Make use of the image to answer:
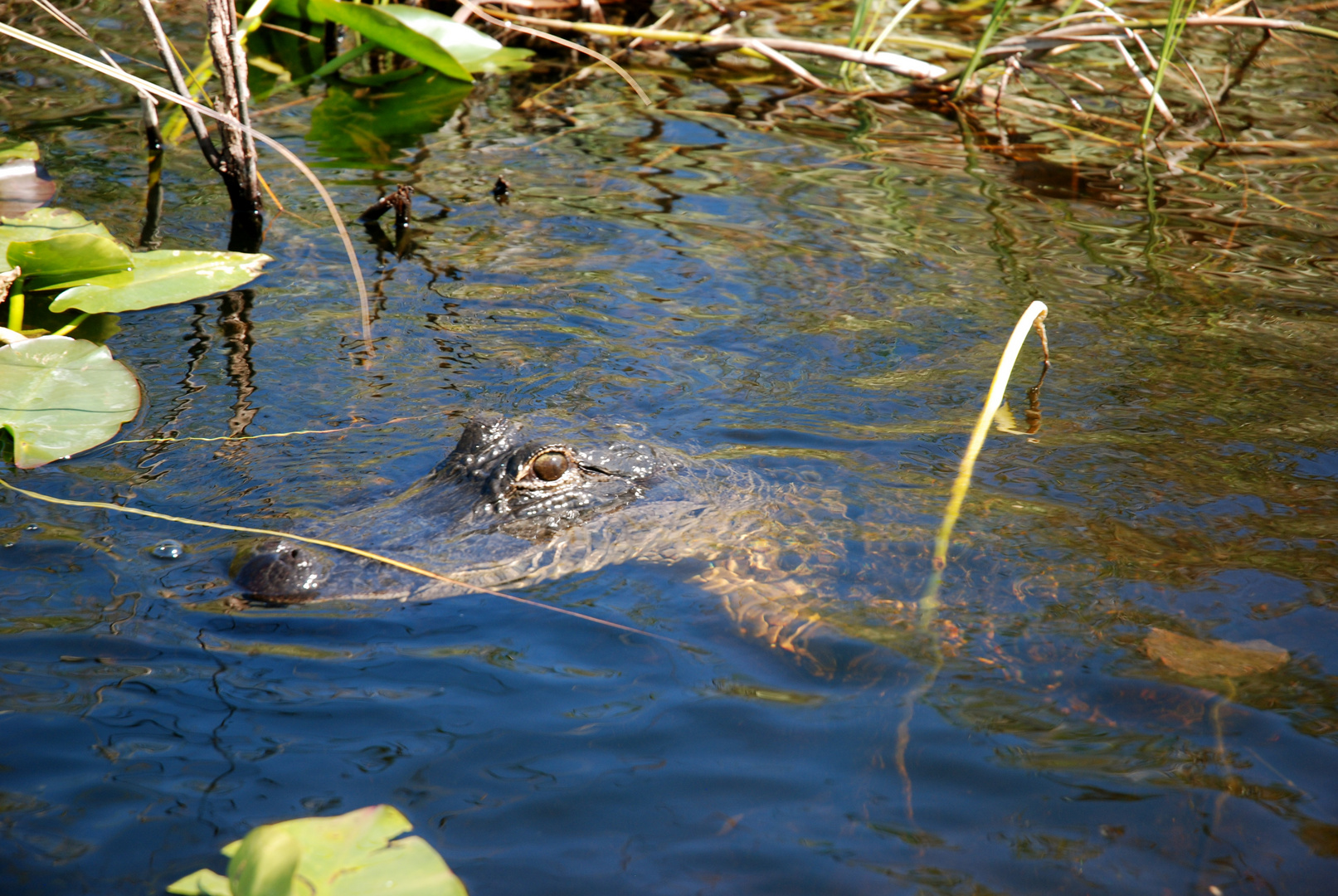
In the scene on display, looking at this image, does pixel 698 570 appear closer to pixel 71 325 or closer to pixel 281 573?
pixel 281 573

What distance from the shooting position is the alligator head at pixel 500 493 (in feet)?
10.8

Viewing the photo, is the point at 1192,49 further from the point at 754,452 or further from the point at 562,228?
the point at 754,452

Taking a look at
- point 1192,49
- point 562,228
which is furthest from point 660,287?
point 1192,49

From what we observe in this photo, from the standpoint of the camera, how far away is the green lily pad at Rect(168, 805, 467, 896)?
1.83 meters

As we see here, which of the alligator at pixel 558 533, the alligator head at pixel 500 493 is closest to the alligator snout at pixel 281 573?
the alligator at pixel 558 533

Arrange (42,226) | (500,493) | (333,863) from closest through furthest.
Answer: (333,863), (500,493), (42,226)

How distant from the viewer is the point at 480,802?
233 cm

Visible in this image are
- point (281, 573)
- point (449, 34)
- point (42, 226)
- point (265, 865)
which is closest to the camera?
point (265, 865)

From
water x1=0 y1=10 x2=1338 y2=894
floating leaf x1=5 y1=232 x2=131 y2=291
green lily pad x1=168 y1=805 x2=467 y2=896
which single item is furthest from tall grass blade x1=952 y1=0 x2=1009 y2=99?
green lily pad x1=168 y1=805 x2=467 y2=896

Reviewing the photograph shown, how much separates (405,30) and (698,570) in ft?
15.3

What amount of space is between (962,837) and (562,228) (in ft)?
14.1

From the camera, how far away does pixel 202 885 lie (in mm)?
1940

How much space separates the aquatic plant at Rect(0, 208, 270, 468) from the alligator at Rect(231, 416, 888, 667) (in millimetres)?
1112

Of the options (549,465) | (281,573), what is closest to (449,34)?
(549,465)
